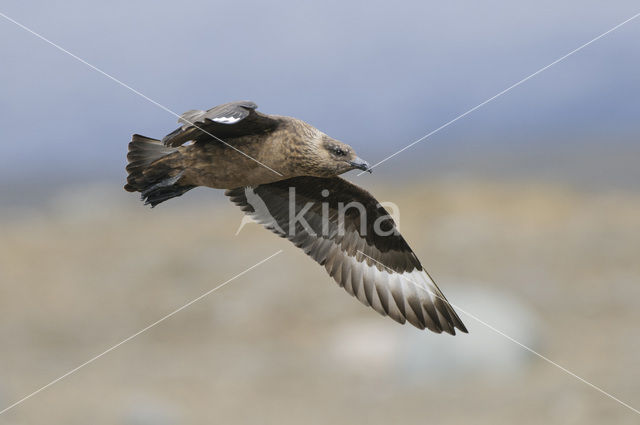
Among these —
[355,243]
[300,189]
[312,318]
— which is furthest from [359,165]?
[312,318]

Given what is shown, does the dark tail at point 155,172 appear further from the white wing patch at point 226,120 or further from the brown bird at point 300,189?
the white wing patch at point 226,120

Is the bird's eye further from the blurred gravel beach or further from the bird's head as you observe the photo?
the blurred gravel beach

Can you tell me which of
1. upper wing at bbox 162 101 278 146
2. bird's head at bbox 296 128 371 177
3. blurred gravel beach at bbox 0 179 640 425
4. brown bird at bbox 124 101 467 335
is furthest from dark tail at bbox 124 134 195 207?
blurred gravel beach at bbox 0 179 640 425

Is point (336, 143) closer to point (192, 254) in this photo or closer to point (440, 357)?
point (440, 357)

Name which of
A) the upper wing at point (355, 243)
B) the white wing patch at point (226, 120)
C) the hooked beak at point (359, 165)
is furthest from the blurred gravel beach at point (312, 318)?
the white wing patch at point (226, 120)

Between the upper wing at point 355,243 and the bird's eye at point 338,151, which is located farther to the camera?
the upper wing at point 355,243

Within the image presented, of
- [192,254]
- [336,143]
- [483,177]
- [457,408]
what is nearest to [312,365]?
[457,408]

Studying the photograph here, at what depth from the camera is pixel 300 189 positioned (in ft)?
23.3

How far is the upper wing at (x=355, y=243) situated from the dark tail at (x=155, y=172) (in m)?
1.03

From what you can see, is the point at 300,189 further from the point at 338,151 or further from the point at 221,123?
the point at 221,123

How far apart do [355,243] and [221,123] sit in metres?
2.33

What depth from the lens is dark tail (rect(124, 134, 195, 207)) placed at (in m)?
6.23

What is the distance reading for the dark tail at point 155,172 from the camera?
20.4 ft

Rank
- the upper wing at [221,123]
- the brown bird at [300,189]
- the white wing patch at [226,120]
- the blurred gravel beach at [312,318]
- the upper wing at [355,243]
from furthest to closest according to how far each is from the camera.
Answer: the blurred gravel beach at [312,318] < the upper wing at [355,243] < the brown bird at [300,189] < the upper wing at [221,123] < the white wing patch at [226,120]
